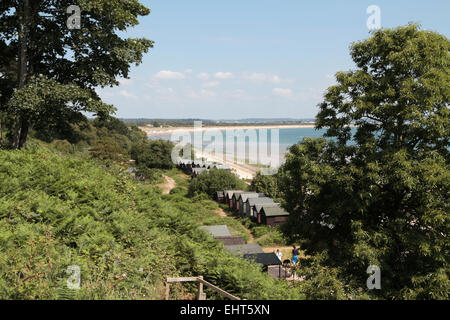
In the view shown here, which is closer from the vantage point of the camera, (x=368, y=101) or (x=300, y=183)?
(x=368, y=101)

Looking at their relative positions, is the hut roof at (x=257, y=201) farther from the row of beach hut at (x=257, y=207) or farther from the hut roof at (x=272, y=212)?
the hut roof at (x=272, y=212)

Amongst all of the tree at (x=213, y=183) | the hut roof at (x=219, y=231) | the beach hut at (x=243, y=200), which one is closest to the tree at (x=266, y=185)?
the tree at (x=213, y=183)

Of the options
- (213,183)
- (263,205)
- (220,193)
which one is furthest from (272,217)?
(213,183)

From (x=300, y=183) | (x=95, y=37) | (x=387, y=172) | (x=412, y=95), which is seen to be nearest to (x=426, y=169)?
(x=387, y=172)

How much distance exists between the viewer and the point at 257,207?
36.9 metres

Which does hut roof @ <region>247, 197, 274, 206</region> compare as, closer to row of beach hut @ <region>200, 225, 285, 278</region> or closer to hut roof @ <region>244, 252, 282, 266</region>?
row of beach hut @ <region>200, 225, 285, 278</region>

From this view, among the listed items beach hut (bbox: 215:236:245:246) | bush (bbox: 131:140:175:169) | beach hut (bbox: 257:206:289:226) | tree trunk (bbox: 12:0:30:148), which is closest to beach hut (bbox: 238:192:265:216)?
beach hut (bbox: 257:206:289:226)

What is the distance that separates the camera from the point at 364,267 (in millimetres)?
11281

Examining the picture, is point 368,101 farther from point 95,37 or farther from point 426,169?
point 95,37

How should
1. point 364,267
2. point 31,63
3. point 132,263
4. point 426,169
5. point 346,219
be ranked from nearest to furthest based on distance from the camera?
point 132,263, point 426,169, point 364,267, point 346,219, point 31,63

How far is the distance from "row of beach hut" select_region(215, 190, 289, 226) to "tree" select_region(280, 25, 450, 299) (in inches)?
724

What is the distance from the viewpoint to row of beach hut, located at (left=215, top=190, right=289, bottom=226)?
3466 centimetres
